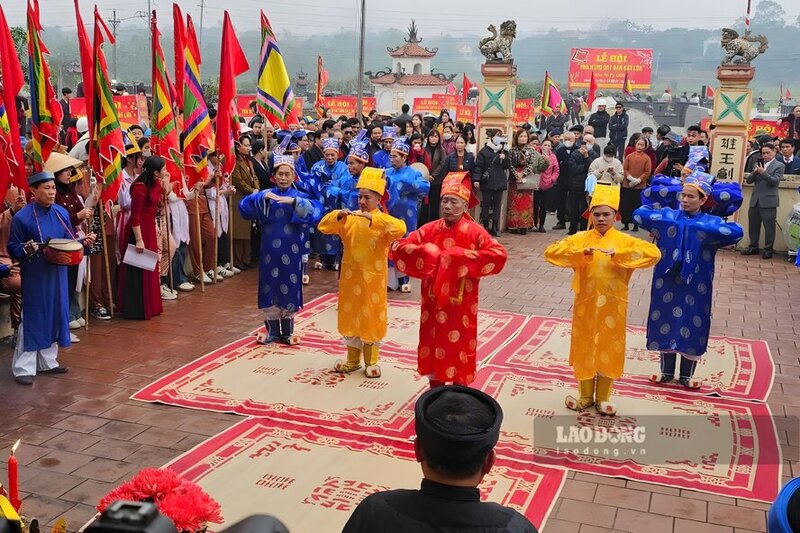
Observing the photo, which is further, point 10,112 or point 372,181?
point 10,112

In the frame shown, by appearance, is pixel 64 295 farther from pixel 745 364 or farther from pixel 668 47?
pixel 668 47

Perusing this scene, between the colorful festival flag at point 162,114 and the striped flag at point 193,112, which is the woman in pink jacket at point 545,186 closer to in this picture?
the striped flag at point 193,112

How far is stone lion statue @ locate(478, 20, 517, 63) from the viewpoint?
46.7 feet

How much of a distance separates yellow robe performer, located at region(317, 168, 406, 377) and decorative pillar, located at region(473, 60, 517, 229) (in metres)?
7.76

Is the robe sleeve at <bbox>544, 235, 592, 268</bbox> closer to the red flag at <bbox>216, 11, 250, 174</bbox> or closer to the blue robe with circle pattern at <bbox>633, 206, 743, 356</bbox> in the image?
the blue robe with circle pattern at <bbox>633, 206, 743, 356</bbox>

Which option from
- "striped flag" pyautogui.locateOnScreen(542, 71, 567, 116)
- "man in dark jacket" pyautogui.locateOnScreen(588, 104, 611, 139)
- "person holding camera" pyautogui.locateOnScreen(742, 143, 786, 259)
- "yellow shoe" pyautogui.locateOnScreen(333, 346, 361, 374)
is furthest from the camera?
"striped flag" pyautogui.locateOnScreen(542, 71, 567, 116)

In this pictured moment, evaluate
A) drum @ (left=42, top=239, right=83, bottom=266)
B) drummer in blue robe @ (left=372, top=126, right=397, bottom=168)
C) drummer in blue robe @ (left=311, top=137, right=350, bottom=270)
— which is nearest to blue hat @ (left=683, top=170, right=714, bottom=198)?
drummer in blue robe @ (left=311, top=137, right=350, bottom=270)

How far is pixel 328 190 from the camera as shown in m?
9.45

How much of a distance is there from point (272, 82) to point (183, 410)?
4.93 meters

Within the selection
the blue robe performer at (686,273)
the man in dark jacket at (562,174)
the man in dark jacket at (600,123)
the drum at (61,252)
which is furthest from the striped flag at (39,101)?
the man in dark jacket at (600,123)

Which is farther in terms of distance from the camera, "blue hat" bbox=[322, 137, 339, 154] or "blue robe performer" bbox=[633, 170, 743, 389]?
"blue hat" bbox=[322, 137, 339, 154]

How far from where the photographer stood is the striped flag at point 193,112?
29.1ft

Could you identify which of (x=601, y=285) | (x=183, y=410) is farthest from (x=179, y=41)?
(x=601, y=285)

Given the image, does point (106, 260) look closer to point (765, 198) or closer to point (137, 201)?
point (137, 201)
